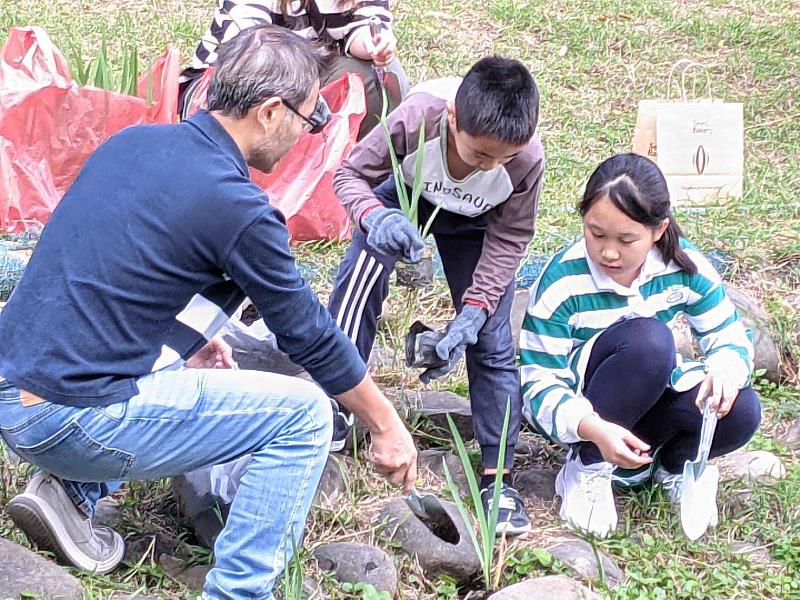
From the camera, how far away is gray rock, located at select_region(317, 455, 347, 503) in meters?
2.52

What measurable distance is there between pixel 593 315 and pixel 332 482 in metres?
0.75

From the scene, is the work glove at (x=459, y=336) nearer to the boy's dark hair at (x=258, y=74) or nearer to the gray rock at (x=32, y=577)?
the boy's dark hair at (x=258, y=74)

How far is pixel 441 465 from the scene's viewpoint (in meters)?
2.75

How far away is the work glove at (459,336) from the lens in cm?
245

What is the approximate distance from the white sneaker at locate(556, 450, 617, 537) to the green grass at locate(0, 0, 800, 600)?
0.04 meters

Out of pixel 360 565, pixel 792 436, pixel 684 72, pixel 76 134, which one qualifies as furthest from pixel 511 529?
pixel 684 72

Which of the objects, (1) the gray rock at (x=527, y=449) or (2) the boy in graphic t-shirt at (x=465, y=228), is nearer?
(2) the boy in graphic t-shirt at (x=465, y=228)

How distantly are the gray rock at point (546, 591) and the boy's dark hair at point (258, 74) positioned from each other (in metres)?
1.02

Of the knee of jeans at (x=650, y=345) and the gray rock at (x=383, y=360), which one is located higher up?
the knee of jeans at (x=650, y=345)

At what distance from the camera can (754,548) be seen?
2494 mm

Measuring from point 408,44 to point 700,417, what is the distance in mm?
3875

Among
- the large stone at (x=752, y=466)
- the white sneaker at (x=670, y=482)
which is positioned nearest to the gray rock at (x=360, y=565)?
the white sneaker at (x=670, y=482)

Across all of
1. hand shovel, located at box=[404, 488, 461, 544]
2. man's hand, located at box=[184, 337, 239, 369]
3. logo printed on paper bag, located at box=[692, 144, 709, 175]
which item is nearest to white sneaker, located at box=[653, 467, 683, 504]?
hand shovel, located at box=[404, 488, 461, 544]

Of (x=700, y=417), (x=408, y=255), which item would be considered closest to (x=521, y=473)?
(x=700, y=417)
